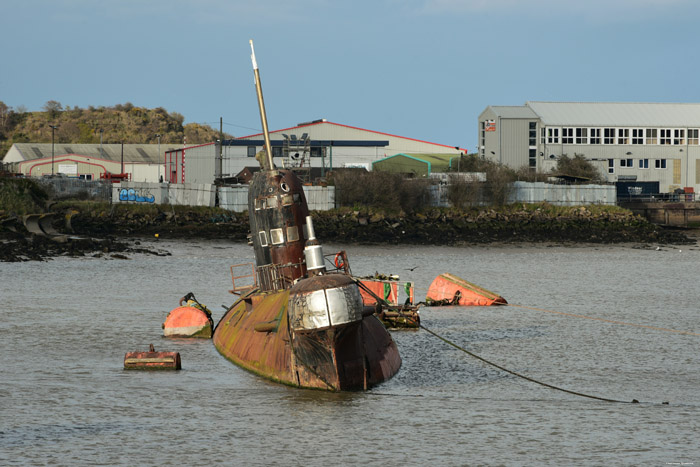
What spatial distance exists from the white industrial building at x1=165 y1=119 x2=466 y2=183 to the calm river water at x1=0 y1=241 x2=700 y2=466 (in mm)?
64813

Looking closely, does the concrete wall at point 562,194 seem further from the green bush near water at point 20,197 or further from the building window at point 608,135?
the green bush near water at point 20,197

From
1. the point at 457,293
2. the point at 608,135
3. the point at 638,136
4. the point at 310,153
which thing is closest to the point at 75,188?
the point at 310,153

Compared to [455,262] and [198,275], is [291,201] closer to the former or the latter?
[198,275]

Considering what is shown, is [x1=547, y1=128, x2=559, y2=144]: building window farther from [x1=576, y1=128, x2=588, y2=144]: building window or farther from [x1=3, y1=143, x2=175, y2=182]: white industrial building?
[x1=3, y1=143, x2=175, y2=182]: white industrial building

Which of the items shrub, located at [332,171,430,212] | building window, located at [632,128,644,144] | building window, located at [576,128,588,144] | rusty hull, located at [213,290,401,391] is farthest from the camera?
building window, located at [632,128,644,144]

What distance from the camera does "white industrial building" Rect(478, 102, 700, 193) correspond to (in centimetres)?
11238

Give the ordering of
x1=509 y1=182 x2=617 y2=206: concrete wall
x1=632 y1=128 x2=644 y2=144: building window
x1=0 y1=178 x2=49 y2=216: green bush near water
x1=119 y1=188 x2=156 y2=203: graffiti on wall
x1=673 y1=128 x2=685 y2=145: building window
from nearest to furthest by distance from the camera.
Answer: x1=0 y1=178 x2=49 y2=216: green bush near water, x1=119 y1=188 x2=156 y2=203: graffiti on wall, x1=509 y1=182 x2=617 y2=206: concrete wall, x1=632 y1=128 x2=644 y2=144: building window, x1=673 y1=128 x2=685 y2=145: building window

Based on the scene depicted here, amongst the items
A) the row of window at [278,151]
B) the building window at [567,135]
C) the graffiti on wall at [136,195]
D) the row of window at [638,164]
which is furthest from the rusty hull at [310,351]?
the row of window at [638,164]

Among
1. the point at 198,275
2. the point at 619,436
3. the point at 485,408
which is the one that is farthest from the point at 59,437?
the point at 198,275

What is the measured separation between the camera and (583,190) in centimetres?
10212

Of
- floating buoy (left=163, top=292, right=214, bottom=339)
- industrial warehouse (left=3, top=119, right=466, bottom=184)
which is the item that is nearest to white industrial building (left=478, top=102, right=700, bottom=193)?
industrial warehouse (left=3, top=119, right=466, bottom=184)

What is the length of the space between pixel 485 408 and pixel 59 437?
9648mm

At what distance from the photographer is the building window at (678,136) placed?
11675cm

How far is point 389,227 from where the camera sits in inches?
3435
